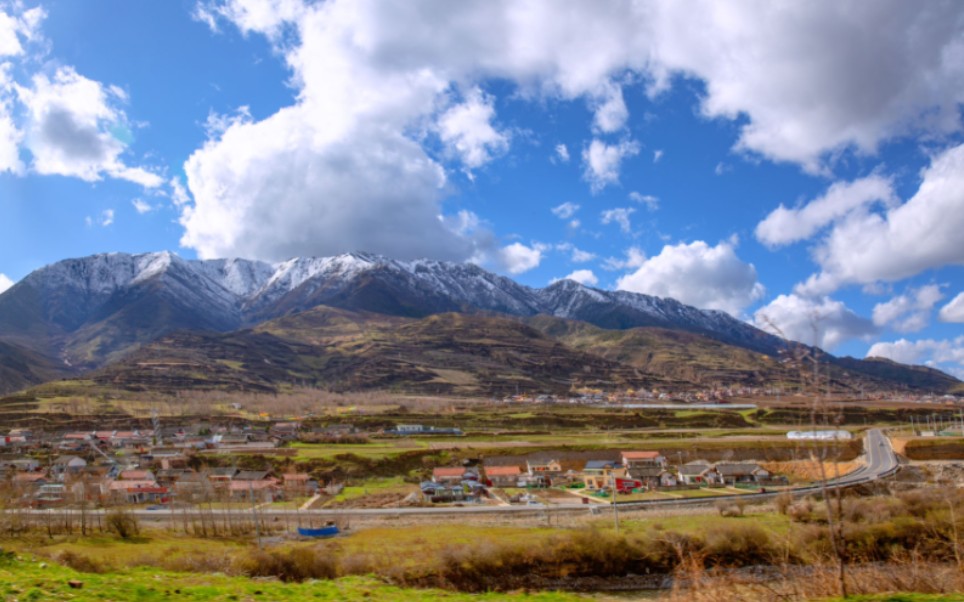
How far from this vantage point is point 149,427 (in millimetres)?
107938

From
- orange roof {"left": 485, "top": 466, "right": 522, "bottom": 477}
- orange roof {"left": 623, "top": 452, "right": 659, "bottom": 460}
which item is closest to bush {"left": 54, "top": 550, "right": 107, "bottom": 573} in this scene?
orange roof {"left": 485, "top": 466, "right": 522, "bottom": 477}

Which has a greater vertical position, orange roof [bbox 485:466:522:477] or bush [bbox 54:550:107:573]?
bush [bbox 54:550:107:573]

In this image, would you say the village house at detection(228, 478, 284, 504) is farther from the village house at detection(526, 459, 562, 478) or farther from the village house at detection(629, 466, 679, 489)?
the village house at detection(629, 466, 679, 489)

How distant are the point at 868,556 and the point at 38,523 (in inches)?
2144

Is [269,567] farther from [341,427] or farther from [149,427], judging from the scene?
[149,427]

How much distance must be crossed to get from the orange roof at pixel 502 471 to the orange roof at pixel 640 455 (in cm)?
1364

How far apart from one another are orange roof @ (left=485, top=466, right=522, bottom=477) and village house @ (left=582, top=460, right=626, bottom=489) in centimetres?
794

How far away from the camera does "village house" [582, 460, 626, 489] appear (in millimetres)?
65812

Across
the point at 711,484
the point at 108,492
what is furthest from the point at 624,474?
the point at 108,492

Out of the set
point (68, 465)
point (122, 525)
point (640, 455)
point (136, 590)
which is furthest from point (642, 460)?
point (68, 465)

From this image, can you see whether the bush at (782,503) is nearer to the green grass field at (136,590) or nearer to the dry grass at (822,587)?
the dry grass at (822,587)

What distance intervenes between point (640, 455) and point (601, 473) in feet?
25.4

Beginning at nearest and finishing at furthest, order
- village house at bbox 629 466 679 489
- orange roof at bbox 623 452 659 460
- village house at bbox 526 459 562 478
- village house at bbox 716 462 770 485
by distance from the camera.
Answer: village house at bbox 629 466 679 489
village house at bbox 716 462 770 485
village house at bbox 526 459 562 478
orange roof at bbox 623 452 659 460

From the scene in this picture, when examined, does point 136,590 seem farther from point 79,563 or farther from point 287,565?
point 287,565
